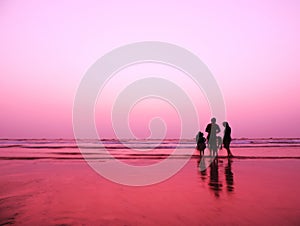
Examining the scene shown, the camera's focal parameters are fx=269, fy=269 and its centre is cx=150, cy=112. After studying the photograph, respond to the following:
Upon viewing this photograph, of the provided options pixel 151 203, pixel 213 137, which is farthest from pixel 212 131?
pixel 151 203

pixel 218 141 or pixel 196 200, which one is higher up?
pixel 218 141

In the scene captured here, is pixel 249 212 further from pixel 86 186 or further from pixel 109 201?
pixel 86 186

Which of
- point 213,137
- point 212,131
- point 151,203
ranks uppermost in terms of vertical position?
point 212,131

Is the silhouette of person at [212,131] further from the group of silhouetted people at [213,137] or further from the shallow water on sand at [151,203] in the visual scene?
the shallow water on sand at [151,203]

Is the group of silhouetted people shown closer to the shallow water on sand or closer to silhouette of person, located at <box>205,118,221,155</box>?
silhouette of person, located at <box>205,118,221,155</box>

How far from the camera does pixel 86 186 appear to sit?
895 centimetres

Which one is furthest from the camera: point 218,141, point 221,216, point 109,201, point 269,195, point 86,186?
point 218,141

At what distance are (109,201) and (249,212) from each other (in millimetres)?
3322

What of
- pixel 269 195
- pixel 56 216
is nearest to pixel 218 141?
pixel 269 195

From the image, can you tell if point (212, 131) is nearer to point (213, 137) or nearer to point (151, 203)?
point (213, 137)

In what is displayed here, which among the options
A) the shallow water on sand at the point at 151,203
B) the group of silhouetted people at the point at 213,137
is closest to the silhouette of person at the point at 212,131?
the group of silhouetted people at the point at 213,137

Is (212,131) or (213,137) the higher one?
(212,131)

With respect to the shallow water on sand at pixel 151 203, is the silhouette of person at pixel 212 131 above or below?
above

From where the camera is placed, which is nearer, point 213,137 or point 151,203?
point 151,203
